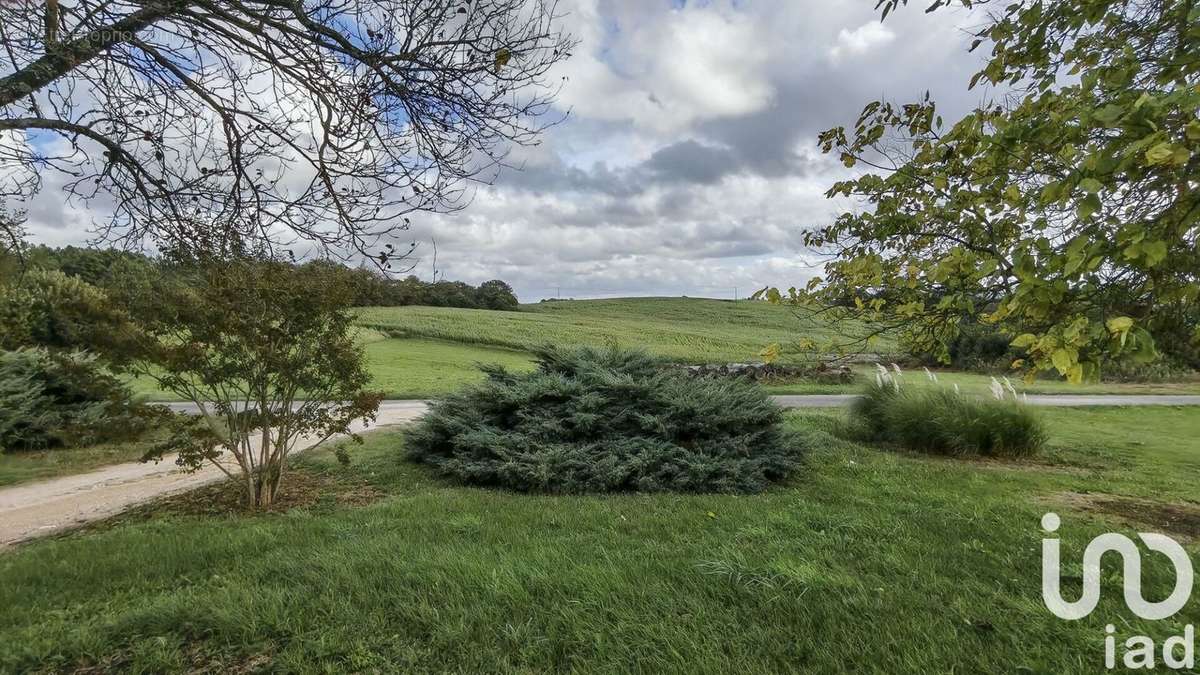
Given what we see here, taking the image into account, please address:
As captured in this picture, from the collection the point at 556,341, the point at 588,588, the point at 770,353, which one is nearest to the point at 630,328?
the point at 556,341

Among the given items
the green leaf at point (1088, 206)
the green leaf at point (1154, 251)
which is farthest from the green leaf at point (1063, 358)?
the green leaf at point (1088, 206)

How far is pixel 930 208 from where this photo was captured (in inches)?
139

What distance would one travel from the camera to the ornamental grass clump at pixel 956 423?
30.1 feet

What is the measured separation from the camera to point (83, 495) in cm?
744

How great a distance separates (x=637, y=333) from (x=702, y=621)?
43686mm

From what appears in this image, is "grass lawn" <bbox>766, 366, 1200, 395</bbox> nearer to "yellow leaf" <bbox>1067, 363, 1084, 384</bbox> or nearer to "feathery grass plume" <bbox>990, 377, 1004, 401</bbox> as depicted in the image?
"feathery grass plume" <bbox>990, 377, 1004, 401</bbox>

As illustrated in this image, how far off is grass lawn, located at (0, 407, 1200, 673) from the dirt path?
126 cm

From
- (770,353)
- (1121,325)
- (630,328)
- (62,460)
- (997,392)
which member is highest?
(1121,325)

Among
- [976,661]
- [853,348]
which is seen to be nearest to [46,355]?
[853,348]

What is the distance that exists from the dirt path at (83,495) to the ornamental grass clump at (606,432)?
335 cm

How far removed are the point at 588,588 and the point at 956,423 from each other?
331 inches

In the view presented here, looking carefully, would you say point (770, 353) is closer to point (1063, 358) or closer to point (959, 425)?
point (1063, 358)

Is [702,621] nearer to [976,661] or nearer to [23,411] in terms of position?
[976,661]

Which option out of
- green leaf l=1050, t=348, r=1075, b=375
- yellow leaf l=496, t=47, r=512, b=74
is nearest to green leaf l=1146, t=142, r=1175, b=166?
green leaf l=1050, t=348, r=1075, b=375
